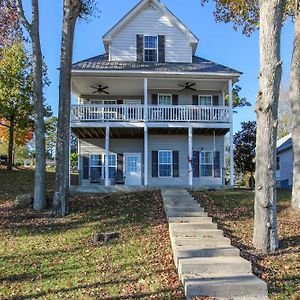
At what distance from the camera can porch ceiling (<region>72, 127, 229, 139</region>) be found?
19656 mm

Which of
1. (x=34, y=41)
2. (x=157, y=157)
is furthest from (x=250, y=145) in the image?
(x=34, y=41)

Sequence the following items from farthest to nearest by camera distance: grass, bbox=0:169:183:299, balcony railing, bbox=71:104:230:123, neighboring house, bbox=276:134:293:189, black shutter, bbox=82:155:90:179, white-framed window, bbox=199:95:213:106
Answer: neighboring house, bbox=276:134:293:189 → white-framed window, bbox=199:95:213:106 → black shutter, bbox=82:155:90:179 → balcony railing, bbox=71:104:230:123 → grass, bbox=0:169:183:299

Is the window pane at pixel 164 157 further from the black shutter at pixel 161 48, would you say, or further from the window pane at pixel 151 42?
the window pane at pixel 151 42

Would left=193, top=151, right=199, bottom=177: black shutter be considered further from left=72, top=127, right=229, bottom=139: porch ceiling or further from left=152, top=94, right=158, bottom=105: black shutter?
left=152, top=94, right=158, bottom=105: black shutter

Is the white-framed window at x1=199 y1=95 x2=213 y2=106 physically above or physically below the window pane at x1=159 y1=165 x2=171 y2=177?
above

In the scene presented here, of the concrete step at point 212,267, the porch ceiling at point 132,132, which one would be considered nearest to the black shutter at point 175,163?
the porch ceiling at point 132,132

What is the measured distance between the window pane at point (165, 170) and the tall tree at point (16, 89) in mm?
8363

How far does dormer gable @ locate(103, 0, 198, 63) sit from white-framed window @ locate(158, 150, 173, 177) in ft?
15.7

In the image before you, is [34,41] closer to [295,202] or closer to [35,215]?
[35,215]

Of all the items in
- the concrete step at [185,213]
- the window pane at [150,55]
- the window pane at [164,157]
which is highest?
the window pane at [150,55]

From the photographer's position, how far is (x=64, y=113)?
1277cm

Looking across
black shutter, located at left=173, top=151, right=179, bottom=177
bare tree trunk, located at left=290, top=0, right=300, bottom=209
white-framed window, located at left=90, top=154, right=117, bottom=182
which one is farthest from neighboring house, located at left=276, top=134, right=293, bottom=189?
bare tree trunk, located at left=290, top=0, right=300, bottom=209

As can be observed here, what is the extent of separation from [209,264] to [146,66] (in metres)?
13.9

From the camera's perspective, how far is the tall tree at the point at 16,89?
886 inches
